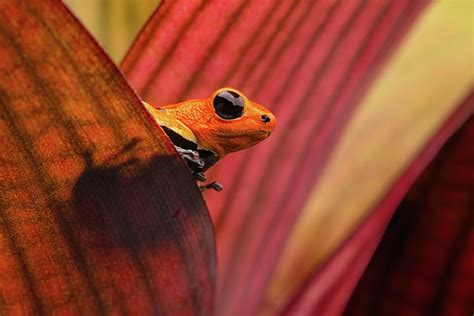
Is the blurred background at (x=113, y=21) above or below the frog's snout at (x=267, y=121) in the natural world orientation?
below

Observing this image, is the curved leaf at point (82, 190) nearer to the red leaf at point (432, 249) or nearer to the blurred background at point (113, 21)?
the red leaf at point (432, 249)

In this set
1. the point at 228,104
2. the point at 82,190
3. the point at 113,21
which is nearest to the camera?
the point at 82,190

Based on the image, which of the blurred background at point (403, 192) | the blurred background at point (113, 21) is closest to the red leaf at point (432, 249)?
the blurred background at point (403, 192)

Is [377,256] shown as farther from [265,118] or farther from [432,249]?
[265,118]

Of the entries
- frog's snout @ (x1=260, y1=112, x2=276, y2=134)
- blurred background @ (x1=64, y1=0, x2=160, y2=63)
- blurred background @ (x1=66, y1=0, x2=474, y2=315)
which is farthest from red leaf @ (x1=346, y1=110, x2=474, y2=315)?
blurred background @ (x1=64, y1=0, x2=160, y2=63)

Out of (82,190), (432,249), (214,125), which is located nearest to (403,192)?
(432,249)

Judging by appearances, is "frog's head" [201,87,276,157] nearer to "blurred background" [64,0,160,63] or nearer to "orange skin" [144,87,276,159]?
"orange skin" [144,87,276,159]
